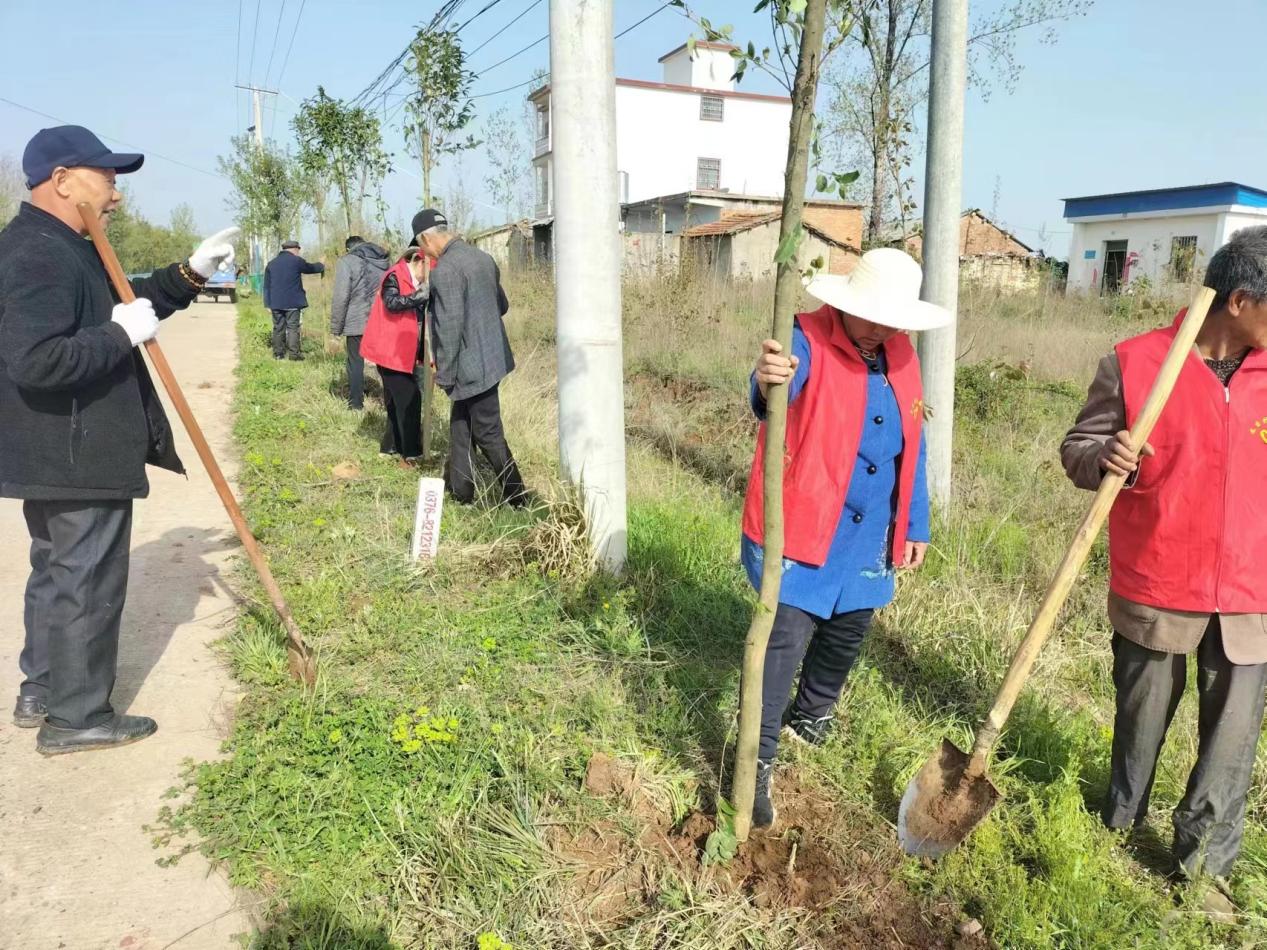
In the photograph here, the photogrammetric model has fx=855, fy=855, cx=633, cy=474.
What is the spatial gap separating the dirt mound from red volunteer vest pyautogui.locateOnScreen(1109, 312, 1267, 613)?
1.12 meters

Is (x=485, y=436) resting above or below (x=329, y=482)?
above

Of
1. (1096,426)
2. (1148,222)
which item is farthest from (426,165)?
(1148,222)

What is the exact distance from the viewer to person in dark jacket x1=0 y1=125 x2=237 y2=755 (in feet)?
9.02

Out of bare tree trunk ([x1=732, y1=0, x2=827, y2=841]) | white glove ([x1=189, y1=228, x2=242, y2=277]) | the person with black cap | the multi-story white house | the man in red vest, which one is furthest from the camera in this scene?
the multi-story white house

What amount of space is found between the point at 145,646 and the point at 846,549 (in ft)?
10.5

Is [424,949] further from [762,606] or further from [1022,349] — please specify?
[1022,349]

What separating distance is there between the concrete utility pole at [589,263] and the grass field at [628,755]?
238mm

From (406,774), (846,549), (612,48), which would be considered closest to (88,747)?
(406,774)

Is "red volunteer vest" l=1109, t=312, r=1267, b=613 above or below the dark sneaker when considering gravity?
above

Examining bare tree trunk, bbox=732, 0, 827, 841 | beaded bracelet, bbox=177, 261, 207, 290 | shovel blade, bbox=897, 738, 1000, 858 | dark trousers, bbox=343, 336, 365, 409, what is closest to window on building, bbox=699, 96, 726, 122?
dark trousers, bbox=343, 336, 365, 409

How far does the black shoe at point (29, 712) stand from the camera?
3.23m

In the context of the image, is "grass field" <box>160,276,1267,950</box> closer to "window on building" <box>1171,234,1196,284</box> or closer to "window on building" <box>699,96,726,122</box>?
"window on building" <box>1171,234,1196,284</box>

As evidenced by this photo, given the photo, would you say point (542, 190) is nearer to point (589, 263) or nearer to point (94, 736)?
point (589, 263)

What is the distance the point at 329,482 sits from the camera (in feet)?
20.0
